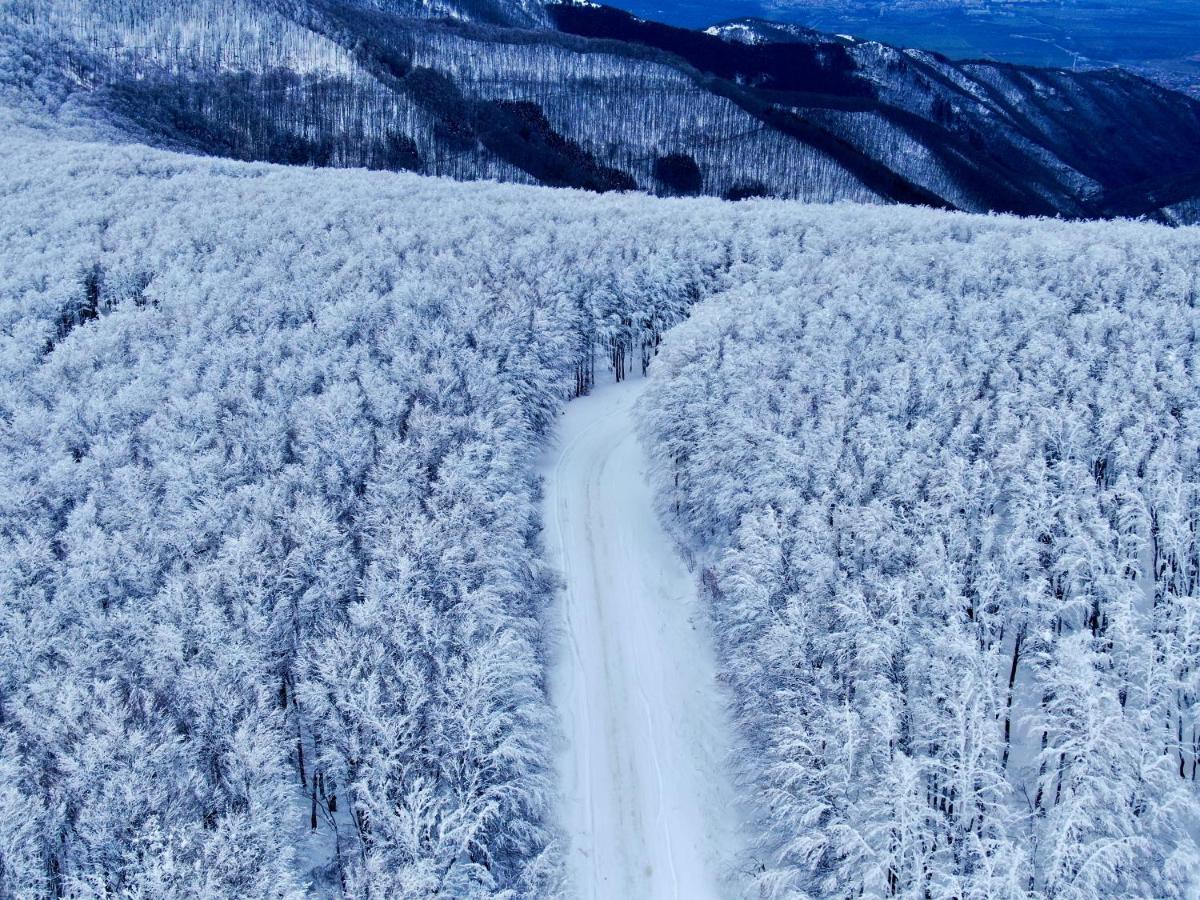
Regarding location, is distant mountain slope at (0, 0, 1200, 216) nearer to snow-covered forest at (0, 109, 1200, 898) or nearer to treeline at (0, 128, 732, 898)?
treeline at (0, 128, 732, 898)

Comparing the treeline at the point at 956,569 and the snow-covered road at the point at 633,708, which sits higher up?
the treeline at the point at 956,569

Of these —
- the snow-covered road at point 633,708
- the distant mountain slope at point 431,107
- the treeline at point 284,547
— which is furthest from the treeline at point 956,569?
the distant mountain slope at point 431,107

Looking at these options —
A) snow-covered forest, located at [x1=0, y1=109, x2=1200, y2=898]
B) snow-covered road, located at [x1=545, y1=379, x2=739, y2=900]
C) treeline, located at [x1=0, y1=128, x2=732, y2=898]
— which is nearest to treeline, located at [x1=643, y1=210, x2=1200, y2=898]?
snow-covered forest, located at [x1=0, y1=109, x2=1200, y2=898]

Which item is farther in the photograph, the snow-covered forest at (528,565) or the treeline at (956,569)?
the treeline at (956,569)

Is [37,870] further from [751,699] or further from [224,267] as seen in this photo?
[224,267]

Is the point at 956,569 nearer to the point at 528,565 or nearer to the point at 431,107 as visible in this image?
the point at 528,565

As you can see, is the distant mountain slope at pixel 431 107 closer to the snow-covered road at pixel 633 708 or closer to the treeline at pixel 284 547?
the treeline at pixel 284 547

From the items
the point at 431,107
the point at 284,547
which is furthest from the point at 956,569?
the point at 431,107

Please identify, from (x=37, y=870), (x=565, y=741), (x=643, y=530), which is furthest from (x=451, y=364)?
(x=37, y=870)
